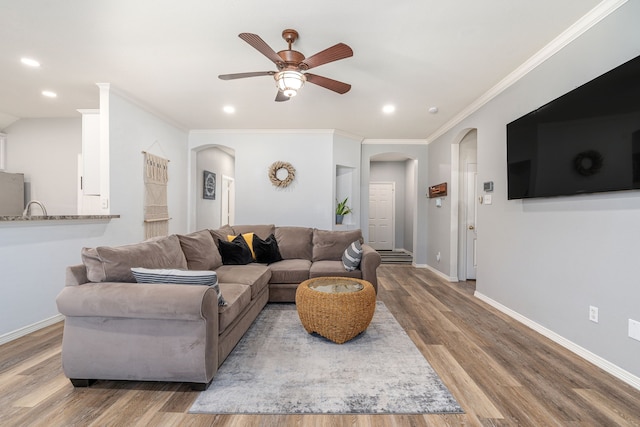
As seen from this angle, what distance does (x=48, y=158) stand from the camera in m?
4.78

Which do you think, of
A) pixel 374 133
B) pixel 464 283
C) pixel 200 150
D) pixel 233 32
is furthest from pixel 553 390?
pixel 200 150

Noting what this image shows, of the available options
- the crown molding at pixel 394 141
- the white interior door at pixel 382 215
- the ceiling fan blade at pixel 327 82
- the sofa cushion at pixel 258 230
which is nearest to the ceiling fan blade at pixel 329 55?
the ceiling fan blade at pixel 327 82

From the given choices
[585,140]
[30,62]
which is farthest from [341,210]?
[30,62]

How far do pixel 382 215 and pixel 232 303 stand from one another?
21.8 ft

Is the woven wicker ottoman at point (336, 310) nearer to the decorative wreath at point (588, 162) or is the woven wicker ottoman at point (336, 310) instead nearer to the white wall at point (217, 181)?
the decorative wreath at point (588, 162)

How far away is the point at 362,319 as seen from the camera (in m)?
2.44

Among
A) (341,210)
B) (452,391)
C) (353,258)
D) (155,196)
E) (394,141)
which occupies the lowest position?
(452,391)

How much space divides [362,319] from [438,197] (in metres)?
3.51

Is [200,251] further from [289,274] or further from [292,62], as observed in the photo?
[292,62]

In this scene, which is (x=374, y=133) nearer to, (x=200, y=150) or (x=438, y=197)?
(x=438, y=197)

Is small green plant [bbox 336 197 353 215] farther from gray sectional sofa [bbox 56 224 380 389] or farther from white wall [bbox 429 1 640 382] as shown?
gray sectional sofa [bbox 56 224 380 389]

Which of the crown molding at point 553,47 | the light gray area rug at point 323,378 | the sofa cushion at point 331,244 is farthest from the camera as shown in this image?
the sofa cushion at point 331,244

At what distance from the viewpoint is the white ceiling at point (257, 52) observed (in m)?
2.13

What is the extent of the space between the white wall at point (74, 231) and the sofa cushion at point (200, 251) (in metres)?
1.12
